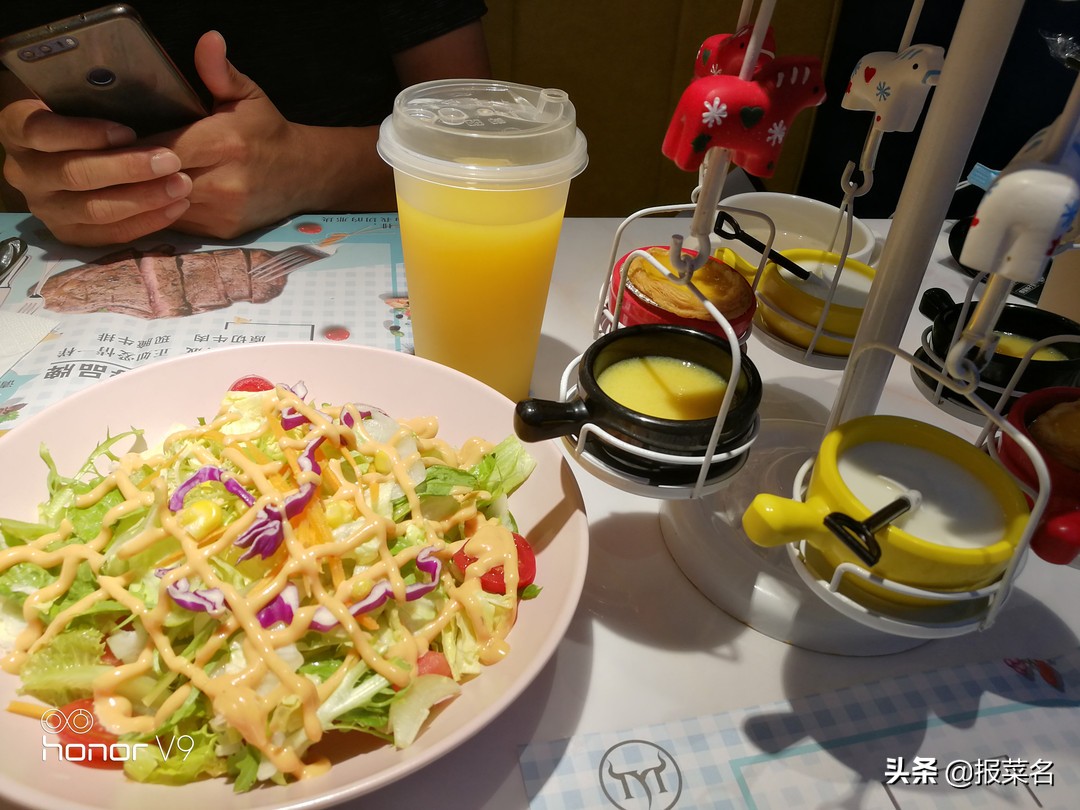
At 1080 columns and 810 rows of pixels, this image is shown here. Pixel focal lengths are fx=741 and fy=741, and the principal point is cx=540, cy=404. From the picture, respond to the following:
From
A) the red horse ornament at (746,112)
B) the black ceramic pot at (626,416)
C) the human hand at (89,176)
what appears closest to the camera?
the red horse ornament at (746,112)

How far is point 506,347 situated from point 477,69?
1.08m

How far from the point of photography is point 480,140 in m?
0.90

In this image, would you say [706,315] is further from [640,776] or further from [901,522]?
[640,776]

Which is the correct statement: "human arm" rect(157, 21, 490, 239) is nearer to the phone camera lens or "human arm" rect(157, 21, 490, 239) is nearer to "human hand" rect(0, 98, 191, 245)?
"human hand" rect(0, 98, 191, 245)

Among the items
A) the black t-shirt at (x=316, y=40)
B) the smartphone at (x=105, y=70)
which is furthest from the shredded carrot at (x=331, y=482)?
the black t-shirt at (x=316, y=40)

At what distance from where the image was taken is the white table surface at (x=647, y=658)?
2.23 ft

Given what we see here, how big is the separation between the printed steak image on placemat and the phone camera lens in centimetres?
31

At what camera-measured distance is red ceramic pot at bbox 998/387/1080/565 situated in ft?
1.97

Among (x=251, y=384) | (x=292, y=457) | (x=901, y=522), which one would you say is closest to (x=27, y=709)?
(x=292, y=457)

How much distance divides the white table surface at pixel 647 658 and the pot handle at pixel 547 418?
24 cm

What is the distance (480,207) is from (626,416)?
15.3 inches

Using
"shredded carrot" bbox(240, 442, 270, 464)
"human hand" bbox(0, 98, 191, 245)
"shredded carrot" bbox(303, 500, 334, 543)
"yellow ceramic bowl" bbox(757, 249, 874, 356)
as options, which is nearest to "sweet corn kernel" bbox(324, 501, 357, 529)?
"shredded carrot" bbox(303, 500, 334, 543)

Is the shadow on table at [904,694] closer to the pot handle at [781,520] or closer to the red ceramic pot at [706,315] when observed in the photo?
the pot handle at [781,520]

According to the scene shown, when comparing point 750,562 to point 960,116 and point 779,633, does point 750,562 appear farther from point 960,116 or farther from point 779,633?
point 960,116
